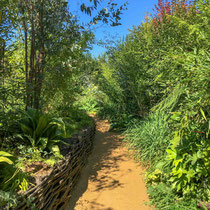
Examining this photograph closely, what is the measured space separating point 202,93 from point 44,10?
10.6 ft

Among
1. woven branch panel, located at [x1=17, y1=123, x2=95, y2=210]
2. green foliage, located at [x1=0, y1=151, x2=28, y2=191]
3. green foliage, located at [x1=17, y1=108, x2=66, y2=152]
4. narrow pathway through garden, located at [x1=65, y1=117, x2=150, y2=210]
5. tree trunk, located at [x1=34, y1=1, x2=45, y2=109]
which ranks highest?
tree trunk, located at [x1=34, y1=1, x2=45, y2=109]

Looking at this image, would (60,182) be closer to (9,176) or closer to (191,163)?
(9,176)

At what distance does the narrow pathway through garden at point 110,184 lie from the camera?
3141 mm

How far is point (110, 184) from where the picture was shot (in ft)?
12.1

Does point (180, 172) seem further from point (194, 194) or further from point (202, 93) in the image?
point (202, 93)

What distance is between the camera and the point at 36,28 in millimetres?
3873

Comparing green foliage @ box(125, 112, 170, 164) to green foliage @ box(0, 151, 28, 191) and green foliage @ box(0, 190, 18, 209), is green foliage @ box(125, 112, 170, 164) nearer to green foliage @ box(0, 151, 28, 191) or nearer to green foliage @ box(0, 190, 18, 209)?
green foliage @ box(0, 151, 28, 191)

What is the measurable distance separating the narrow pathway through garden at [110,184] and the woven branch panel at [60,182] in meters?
0.20

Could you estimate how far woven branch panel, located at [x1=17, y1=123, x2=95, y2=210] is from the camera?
2.23m

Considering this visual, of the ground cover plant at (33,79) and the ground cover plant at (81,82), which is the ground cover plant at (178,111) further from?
the ground cover plant at (33,79)

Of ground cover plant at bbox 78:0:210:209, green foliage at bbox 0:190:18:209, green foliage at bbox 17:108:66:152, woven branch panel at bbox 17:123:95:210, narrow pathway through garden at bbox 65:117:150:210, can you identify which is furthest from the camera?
narrow pathway through garden at bbox 65:117:150:210

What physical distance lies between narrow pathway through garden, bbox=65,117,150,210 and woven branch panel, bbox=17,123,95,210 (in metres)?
0.20

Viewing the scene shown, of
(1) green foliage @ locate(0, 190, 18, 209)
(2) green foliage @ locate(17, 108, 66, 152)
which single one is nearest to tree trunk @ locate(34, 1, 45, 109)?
(2) green foliage @ locate(17, 108, 66, 152)

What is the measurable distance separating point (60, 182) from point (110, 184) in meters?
1.17
